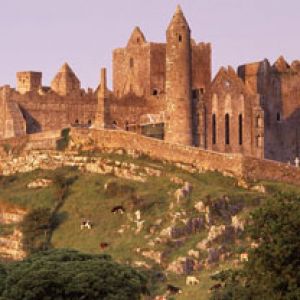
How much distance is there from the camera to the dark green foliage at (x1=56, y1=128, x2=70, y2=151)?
90062 millimetres

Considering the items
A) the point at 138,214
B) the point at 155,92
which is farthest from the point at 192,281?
the point at 155,92

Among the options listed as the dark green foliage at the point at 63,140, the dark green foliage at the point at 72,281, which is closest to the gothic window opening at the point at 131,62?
the dark green foliage at the point at 63,140

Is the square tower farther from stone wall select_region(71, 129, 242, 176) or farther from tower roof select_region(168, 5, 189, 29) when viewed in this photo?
tower roof select_region(168, 5, 189, 29)

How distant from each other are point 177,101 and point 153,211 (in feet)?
42.8

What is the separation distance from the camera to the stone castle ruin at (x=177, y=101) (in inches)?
3565

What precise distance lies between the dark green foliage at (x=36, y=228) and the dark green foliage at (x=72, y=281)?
15931 millimetres

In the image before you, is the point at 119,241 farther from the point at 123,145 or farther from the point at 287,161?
the point at 287,161

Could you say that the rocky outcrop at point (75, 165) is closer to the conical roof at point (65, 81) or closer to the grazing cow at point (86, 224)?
the grazing cow at point (86, 224)

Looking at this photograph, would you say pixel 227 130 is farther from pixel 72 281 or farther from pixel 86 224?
pixel 72 281

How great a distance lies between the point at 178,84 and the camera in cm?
9038

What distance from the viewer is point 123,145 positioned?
8838cm

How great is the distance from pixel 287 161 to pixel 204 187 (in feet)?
52.6

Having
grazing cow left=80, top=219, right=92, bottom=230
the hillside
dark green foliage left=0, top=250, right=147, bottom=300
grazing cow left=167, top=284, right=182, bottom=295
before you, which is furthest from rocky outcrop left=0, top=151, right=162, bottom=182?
dark green foliage left=0, top=250, right=147, bottom=300

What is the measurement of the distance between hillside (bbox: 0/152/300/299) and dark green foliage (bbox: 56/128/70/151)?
2115 mm
